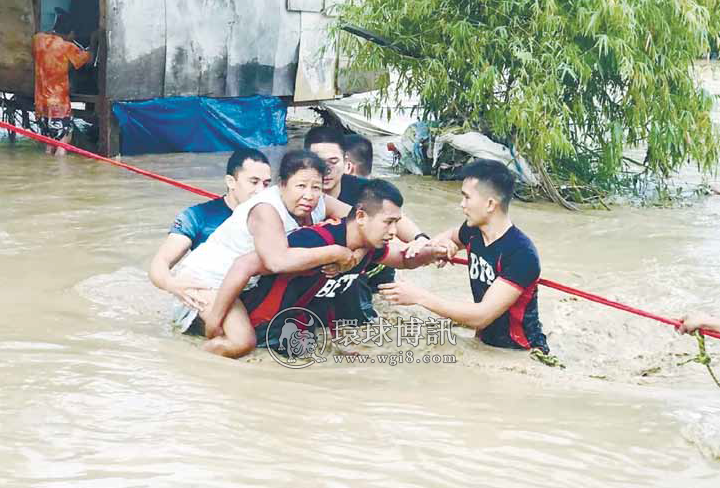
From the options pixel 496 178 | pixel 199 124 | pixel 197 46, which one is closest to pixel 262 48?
pixel 197 46

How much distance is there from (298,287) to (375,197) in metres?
0.64

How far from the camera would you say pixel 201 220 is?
214 inches

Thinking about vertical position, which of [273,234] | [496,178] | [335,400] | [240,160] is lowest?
[335,400]

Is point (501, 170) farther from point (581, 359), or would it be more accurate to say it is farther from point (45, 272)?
point (45, 272)

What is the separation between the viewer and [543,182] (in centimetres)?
1016

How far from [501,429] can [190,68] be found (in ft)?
28.7

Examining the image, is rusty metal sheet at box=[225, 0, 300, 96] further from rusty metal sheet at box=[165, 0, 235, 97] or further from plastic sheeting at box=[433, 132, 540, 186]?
plastic sheeting at box=[433, 132, 540, 186]

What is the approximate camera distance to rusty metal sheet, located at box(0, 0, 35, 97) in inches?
453

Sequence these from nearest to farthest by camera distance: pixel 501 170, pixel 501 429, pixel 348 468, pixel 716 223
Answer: pixel 348 468
pixel 501 429
pixel 501 170
pixel 716 223

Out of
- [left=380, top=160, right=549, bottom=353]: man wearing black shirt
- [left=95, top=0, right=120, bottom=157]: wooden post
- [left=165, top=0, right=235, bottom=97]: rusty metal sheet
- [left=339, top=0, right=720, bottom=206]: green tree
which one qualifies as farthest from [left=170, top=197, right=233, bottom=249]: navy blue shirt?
[left=165, top=0, right=235, bottom=97]: rusty metal sheet

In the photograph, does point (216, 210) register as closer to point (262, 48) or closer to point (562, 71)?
point (562, 71)

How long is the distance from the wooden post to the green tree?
2.64 m

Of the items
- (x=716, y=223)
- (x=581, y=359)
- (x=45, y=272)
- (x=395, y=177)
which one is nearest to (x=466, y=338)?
(x=581, y=359)

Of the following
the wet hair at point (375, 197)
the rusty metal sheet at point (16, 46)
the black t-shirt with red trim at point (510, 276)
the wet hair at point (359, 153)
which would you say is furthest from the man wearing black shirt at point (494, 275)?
the rusty metal sheet at point (16, 46)
